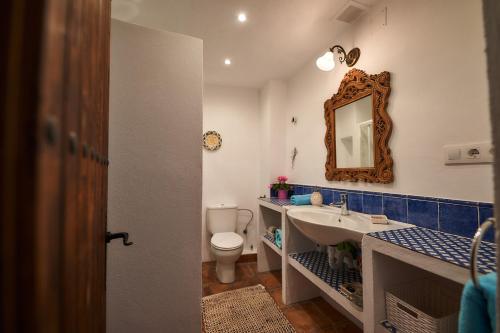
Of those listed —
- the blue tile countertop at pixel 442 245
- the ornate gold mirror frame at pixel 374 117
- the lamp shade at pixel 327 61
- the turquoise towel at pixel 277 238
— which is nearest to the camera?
the blue tile countertop at pixel 442 245

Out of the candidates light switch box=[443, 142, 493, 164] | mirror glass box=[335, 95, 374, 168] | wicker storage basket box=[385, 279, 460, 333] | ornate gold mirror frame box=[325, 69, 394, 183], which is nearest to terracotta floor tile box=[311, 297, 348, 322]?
wicker storage basket box=[385, 279, 460, 333]

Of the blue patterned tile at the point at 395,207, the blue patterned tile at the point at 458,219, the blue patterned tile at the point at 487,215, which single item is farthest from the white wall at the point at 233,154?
the blue patterned tile at the point at 487,215

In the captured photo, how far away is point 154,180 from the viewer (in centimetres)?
104

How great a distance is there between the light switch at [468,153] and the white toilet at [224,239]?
68.7 inches

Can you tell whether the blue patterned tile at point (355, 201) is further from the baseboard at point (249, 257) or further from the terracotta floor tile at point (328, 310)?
the baseboard at point (249, 257)

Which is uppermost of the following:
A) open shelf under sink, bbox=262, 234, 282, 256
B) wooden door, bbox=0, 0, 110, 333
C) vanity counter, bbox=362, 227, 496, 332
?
wooden door, bbox=0, 0, 110, 333

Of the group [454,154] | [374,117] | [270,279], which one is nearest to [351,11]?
[374,117]

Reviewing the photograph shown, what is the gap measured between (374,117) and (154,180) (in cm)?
146

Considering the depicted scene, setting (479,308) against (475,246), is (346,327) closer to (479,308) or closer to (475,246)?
(479,308)

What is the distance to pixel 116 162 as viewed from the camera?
0.98 m

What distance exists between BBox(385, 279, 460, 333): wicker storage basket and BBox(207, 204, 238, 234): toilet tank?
1811 mm

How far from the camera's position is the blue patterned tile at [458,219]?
906 mm

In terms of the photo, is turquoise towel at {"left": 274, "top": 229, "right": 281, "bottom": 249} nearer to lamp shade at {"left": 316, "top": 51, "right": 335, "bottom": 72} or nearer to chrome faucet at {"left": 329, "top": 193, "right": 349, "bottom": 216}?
chrome faucet at {"left": 329, "top": 193, "right": 349, "bottom": 216}

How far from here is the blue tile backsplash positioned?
90 centimetres
